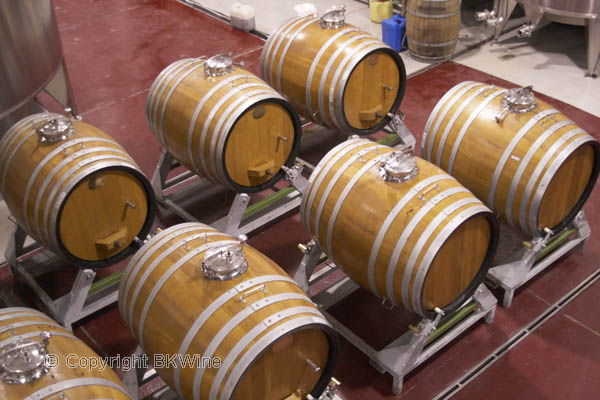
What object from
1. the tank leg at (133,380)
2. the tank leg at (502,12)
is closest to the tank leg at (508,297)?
the tank leg at (133,380)

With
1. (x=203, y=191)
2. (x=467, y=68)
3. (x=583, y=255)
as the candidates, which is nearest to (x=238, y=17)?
(x=467, y=68)

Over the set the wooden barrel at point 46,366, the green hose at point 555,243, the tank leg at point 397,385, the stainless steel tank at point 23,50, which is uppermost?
the stainless steel tank at point 23,50

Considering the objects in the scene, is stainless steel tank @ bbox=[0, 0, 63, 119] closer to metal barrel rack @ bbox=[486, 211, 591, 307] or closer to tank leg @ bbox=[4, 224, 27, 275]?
tank leg @ bbox=[4, 224, 27, 275]

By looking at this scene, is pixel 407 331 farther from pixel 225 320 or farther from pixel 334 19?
pixel 334 19

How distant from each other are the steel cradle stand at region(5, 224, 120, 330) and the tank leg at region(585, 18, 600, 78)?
4996mm

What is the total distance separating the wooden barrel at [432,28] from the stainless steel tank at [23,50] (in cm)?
341

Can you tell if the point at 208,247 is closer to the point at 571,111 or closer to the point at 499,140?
the point at 499,140

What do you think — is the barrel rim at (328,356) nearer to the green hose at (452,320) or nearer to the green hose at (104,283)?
→ the green hose at (452,320)

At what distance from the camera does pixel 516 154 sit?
4.03 meters

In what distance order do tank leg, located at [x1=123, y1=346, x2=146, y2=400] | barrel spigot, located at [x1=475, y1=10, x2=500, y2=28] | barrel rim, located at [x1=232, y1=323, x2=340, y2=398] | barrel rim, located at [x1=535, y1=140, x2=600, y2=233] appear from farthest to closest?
barrel spigot, located at [x1=475, y1=10, x2=500, y2=28] < barrel rim, located at [x1=535, y1=140, x2=600, y2=233] < tank leg, located at [x1=123, y1=346, x2=146, y2=400] < barrel rim, located at [x1=232, y1=323, x2=340, y2=398]

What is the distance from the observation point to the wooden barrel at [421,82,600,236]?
13.1 ft

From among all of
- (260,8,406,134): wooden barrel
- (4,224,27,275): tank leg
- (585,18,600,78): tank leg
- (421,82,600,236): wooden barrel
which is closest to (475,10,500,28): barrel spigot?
(585,18,600,78): tank leg

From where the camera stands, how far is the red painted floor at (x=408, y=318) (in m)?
3.83

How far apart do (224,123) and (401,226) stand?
56.8 inches
